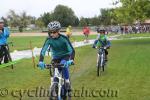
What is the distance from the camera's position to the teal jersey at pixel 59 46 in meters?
10.4

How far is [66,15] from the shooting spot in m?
136

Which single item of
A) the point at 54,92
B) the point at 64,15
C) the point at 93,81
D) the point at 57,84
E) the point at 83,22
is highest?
the point at 57,84

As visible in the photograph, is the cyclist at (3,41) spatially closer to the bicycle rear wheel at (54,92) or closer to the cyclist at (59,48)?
the cyclist at (59,48)

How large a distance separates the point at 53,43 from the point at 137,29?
79.9 metres

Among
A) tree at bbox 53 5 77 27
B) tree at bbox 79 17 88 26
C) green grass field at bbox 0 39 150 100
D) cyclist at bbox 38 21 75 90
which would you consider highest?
cyclist at bbox 38 21 75 90

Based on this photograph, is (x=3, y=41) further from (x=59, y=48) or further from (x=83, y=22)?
(x=83, y=22)

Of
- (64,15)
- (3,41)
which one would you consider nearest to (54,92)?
(3,41)

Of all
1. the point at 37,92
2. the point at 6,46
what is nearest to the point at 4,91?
the point at 37,92

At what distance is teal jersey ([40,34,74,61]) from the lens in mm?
10414

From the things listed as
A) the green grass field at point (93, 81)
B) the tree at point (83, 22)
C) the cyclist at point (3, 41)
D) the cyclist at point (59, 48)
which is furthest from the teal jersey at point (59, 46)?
the tree at point (83, 22)

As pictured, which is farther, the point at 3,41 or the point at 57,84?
the point at 3,41

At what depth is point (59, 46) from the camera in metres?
10.5

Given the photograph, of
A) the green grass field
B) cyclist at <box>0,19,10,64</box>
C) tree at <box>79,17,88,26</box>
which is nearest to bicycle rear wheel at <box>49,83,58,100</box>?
the green grass field

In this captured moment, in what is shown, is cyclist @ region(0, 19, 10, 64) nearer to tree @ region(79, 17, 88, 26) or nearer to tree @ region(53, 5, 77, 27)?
tree @ region(53, 5, 77, 27)
